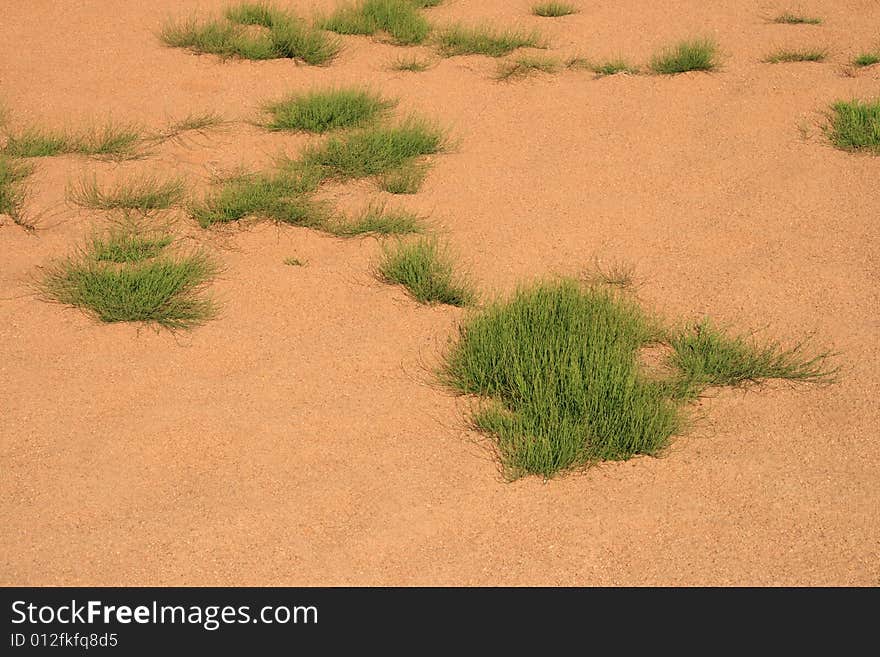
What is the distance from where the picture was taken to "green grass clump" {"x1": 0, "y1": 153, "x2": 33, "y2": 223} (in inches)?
177

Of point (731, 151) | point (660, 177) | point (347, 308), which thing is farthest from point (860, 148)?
point (347, 308)

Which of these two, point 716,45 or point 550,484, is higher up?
point 716,45

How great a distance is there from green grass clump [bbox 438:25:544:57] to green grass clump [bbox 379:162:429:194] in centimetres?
163

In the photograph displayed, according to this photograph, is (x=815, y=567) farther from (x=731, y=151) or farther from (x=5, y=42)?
(x=5, y=42)

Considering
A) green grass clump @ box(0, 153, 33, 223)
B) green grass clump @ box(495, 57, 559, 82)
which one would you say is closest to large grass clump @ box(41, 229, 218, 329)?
green grass clump @ box(0, 153, 33, 223)

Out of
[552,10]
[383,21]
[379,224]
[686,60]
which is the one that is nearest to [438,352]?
[379,224]

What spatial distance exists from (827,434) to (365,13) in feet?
14.8

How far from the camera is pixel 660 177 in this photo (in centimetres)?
513

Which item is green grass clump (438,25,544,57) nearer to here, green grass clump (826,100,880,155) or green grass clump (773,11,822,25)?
green grass clump (773,11,822,25)

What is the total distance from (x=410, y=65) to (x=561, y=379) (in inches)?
135

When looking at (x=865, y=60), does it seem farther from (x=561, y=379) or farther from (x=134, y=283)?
(x=134, y=283)

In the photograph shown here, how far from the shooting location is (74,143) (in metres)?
5.16

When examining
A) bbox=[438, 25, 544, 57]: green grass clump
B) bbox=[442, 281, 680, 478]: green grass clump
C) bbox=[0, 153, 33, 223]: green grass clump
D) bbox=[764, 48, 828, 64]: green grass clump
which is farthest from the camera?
bbox=[438, 25, 544, 57]: green grass clump

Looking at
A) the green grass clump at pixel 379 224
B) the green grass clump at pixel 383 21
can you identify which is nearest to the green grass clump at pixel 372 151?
the green grass clump at pixel 379 224
